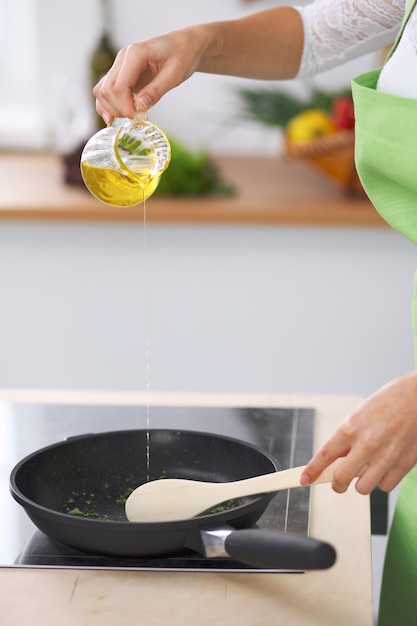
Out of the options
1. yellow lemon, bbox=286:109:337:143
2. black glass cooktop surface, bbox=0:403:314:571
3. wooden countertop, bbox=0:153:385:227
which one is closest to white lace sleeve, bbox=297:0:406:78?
black glass cooktop surface, bbox=0:403:314:571

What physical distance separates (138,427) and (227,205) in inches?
37.4

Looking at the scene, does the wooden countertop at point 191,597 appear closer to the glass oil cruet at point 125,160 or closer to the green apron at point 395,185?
the green apron at point 395,185

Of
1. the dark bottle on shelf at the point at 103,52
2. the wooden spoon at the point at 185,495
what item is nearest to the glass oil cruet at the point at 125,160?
the wooden spoon at the point at 185,495

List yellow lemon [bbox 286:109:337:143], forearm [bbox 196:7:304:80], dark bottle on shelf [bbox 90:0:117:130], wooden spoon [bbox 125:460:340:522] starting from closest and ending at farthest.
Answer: wooden spoon [bbox 125:460:340:522]
forearm [bbox 196:7:304:80]
yellow lemon [bbox 286:109:337:143]
dark bottle on shelf [bbox 90:0:117:130]

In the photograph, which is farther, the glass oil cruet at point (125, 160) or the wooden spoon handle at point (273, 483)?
the glass oil cruet at point (125, 160)

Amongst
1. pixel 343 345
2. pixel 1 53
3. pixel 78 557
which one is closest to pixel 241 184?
pixel 343 345

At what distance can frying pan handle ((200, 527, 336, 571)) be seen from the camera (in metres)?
0.71

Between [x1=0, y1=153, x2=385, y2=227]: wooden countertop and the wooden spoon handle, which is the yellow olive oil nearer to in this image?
the wooden spoon handle

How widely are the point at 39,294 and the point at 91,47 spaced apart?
0.79 metres

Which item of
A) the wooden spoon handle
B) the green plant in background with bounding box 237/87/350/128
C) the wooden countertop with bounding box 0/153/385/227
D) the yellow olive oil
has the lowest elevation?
the wooden countertop with bounding box 0/153/385/227

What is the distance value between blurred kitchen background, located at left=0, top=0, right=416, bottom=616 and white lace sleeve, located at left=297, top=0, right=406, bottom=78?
83cm

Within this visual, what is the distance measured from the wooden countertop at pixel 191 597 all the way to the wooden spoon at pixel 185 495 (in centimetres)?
6

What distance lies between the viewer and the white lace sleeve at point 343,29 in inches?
45.4

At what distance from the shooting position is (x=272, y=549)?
74cm
